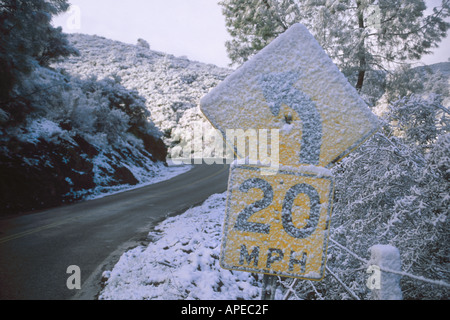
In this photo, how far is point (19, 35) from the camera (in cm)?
591

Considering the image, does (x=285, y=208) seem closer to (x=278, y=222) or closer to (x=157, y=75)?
(x=278, y=222)

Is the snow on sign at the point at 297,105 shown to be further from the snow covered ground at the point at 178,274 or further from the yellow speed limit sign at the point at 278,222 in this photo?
A: the snow covered ground at the point at 178,274

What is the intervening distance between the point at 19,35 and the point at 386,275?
28.1 ft

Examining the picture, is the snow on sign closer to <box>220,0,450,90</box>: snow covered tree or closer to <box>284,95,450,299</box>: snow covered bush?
<box>284,95,450,299</box>: snow covered bush

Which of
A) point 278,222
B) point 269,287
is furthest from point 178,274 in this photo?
point 278,222

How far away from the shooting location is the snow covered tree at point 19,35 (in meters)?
5.71

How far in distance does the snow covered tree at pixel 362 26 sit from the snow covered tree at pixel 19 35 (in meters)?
6.81

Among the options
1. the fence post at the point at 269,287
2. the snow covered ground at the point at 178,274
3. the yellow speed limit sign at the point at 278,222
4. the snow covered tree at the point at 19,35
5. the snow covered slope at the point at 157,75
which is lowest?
the snow covered ground at the point at 178,274

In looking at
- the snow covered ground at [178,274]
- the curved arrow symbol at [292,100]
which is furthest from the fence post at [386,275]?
Result: the snow covered ground at [178,274]

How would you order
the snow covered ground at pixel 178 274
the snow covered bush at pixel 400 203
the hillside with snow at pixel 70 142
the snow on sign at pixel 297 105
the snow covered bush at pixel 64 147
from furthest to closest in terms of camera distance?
1. the snow covered bush at pixel 64 147
2. the hillside with snow at pixel 70 142
3. the snow covered ground at pixel 178 274
4. the snow covered bush at pixel 400 203
5. the snow on sign at pixel 297 105

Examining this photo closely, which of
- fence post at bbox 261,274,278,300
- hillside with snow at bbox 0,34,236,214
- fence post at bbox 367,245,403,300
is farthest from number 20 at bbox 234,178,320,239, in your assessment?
hillside with snow at bbox 0,34,236,214

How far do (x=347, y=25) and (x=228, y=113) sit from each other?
9425 millimetres

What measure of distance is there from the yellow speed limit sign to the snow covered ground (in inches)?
91.8
